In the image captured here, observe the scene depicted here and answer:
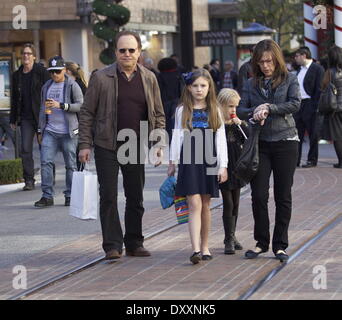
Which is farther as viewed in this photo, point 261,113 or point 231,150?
point 231,150

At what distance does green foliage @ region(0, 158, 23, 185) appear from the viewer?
15.0 metres

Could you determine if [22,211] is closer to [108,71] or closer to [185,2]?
[108,71]

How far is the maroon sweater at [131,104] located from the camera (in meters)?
9.10

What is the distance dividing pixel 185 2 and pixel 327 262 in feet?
58.2

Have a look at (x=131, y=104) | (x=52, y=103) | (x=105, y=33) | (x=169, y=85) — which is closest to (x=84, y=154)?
(x=131, y=104)

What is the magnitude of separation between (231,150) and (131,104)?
3.08ft

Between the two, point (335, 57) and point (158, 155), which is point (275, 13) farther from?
point (158, 155)

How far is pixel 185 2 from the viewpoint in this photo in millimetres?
25734

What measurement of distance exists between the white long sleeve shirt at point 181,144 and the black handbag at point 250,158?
0.13 m

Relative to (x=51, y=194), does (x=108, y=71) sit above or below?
above

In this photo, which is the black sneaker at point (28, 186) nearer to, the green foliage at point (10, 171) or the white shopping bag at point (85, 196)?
the green foliage at point (10, 171)

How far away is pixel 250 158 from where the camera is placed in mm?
8703

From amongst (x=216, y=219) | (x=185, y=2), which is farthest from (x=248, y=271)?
(x=185, y=2)

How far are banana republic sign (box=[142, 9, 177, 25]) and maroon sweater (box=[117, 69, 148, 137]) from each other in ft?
91.7
